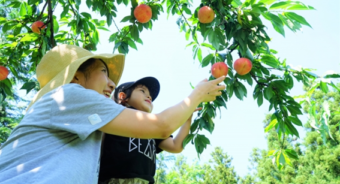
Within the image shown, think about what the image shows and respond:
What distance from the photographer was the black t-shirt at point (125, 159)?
153cm

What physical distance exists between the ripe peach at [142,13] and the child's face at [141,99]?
20.6 inches

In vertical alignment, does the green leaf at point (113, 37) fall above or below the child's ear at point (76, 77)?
above

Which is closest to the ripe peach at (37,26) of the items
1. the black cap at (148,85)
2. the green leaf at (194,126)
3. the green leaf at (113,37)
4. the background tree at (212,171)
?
the green leaf at (113,37)

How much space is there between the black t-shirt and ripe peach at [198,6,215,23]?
2.54 feet

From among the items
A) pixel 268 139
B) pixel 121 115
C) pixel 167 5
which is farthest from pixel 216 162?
pixel 121 115

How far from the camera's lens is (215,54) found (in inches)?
71.5

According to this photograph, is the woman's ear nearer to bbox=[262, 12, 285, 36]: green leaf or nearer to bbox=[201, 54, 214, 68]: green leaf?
bbox=[201, 54, 214, 68]: green leaf

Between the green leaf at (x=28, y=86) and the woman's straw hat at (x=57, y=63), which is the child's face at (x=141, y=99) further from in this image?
the green leaf at (x=28, y=86)

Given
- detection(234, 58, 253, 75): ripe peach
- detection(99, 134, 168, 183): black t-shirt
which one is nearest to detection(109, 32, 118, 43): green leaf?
detection(99, 134, 168, 183): black t-shirt

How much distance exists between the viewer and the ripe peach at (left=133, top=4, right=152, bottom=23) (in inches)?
84.0

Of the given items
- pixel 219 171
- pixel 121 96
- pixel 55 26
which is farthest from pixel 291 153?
pixel 219 171

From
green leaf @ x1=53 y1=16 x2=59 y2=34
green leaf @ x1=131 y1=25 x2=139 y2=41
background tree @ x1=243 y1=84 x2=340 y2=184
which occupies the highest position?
background tree @ x1=243 y1=84 x2=340 y2=184

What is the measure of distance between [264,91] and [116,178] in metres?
0.93

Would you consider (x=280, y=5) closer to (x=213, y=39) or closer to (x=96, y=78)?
(x=213, y=39)
